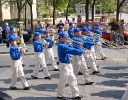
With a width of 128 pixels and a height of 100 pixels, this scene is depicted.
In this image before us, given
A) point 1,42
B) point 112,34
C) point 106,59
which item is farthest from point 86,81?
point 1,42

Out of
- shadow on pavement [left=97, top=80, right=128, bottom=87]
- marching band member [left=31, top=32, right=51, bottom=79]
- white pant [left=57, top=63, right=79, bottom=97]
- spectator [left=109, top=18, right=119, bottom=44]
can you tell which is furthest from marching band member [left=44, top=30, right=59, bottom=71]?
spectator [left=109, top=18, right=119, bottom=44]

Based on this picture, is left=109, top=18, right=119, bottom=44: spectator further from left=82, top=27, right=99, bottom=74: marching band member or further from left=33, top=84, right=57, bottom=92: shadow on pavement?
left=33, top=84, right=57, bottom=92: shadow on pavement

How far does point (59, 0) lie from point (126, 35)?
46.7ft

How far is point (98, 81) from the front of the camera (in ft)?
32.8

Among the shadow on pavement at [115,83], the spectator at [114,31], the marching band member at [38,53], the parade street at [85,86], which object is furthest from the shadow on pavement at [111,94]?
the spectator at [114,31]

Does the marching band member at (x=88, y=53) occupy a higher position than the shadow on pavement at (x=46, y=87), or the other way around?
the marching band member at (x=88, y=53)

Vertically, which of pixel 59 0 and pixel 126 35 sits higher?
pixel 59 0

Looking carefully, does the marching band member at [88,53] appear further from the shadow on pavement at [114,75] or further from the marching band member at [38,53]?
the marching band member at [38,53]

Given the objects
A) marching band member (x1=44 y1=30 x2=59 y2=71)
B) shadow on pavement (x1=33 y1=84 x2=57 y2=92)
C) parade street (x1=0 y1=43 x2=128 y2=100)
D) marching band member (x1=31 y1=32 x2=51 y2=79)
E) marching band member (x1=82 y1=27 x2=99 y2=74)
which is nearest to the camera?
parade street (x1=0 y1=43 x2=128 y2=100)

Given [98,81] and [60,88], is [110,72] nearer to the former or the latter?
[98,81]

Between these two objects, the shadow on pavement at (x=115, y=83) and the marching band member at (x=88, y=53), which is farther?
the marching band member at (x=88, y=53)

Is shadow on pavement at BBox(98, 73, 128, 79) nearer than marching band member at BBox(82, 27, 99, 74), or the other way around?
marching band member at BBox(82, 27, 99, 74)

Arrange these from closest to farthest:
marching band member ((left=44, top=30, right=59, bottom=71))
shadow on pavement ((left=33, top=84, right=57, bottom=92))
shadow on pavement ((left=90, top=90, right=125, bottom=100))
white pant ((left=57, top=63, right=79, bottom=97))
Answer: white pant ((left=57, top=63, right=79, bottom=97)) < shadow on pavement ((left=90, top=90, right=125, bottom=100)) < shadow on pavement ((left=33, top=84, right=57, bottom=92)) < marching band member ((left=44, top=30, right=59, bottom=71))

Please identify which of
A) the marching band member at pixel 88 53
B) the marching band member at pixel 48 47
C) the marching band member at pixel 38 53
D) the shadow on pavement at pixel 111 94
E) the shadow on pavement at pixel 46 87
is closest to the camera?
the shadow on pavement at pixel 111 94
